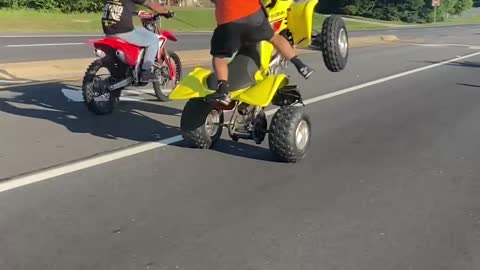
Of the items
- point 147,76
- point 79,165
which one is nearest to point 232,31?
point 79,165

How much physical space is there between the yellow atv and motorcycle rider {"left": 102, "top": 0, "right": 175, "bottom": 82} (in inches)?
92.2

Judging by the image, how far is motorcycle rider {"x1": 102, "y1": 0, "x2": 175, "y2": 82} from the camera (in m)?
9.41

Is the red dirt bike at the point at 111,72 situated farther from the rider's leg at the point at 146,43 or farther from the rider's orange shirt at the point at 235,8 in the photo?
the rider's orange shirt at the point at 235,8

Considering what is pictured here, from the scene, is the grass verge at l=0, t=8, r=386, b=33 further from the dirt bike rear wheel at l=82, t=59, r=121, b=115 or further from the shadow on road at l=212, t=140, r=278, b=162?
the shadow on road at l=212, t=140, r=278, b=162

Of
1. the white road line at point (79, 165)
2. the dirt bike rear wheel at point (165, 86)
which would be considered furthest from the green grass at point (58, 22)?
the white road line at point (79, 165)

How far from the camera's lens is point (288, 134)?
6.83 m

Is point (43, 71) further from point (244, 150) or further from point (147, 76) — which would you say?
point (244, 150)

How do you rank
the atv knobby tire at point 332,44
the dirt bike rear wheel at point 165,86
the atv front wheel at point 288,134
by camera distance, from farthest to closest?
the dirt bike rear wheel at point 165,86 → the atv knobby tire at point 332,44 → the atv front wheel at point 288,134

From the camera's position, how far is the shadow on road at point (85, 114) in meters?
8.55

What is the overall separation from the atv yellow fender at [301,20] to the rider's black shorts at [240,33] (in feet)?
2.01

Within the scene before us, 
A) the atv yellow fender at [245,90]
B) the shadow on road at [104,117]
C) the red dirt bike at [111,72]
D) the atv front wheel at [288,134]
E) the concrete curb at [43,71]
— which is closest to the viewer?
the atv yellow fender at [245,90]

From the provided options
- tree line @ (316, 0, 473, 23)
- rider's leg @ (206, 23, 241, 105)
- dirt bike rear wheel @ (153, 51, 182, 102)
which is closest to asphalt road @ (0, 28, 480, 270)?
dirt bike rear wheel @ (153, 51, 182, 102)

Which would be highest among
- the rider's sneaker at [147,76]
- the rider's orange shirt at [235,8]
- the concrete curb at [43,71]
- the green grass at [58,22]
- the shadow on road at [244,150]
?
the rider's orange shirt at [235,8]

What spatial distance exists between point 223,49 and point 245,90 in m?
0.46
